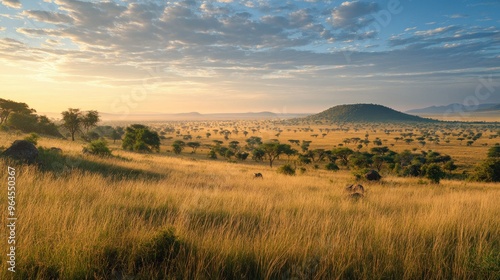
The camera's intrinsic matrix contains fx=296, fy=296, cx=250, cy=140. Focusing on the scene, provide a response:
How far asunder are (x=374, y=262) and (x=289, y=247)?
116 centimetres

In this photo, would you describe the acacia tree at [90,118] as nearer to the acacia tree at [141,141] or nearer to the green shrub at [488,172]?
the acacia tree at [141,141]

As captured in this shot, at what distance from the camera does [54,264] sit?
3.64m

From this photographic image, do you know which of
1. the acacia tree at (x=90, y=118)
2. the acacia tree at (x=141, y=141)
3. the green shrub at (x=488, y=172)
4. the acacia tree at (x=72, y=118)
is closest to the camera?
the green shrub at (x=488, y=172)

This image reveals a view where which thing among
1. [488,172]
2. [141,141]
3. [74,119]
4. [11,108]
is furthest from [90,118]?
[488,172]

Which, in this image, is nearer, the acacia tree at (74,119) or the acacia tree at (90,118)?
the acacia tree at (74,119)

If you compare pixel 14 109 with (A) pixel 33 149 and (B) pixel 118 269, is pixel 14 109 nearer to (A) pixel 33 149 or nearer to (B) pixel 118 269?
(A) pixel 33 149

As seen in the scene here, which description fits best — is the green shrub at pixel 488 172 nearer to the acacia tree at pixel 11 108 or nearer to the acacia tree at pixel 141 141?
the acacia tree at pixel 141 141

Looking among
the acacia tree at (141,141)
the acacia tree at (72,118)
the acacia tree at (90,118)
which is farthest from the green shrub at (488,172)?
the acacia tree at (72,118)

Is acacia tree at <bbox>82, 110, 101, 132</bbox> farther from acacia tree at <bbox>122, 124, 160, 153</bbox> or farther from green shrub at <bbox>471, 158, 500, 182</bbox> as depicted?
green shrub at <bbox>471, 158, 500, 182</bbox>

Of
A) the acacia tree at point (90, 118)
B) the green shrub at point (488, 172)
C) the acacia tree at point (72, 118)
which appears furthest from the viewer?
the acacia tree at point (90, 118)

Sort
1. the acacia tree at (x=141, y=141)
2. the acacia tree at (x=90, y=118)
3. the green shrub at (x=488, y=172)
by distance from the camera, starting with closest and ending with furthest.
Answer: the green shrub at (x=488, y=172) < the acacia tree at (x=90, y=118) < the acacia tree at (x=141, y=141)

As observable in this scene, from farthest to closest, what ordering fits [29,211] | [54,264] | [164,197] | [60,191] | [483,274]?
[164,197] < [60,191] < [29,211] < [483,274] < [54,264]

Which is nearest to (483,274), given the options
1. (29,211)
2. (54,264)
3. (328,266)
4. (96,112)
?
(328,266)

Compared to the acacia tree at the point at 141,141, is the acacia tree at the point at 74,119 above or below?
above
